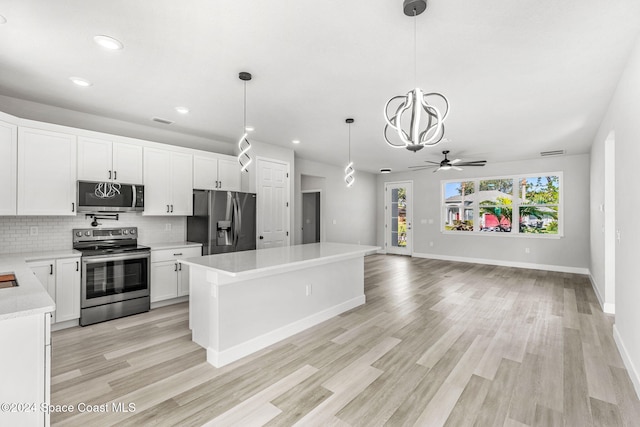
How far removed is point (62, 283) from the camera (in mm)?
3406

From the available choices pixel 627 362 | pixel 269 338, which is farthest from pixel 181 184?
pixel 627 362

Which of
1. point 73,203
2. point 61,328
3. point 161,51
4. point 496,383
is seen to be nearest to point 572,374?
point 496,383

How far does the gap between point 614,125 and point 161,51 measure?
4582 mm

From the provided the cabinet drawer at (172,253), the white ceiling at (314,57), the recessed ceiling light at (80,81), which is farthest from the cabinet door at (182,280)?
the recessed ceiling light at (80,81)

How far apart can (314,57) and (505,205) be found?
690 cm

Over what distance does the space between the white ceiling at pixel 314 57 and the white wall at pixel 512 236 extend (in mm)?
2949

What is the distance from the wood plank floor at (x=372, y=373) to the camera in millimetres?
1994

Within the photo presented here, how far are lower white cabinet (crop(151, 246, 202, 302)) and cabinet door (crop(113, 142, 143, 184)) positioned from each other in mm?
1026

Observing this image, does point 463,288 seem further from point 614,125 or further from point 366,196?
point 366,196

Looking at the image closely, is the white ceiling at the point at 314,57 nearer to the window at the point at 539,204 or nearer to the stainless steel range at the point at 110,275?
the stainless steel range at the point at 110,275

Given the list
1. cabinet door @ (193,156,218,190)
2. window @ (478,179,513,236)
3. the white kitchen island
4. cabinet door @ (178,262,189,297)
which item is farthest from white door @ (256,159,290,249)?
window @ (478,179,513,236)

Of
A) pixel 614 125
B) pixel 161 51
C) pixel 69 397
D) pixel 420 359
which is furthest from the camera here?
pixel 614 125

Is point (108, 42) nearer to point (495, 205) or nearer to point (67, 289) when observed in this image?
point (67, 289)

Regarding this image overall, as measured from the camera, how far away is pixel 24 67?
2.80m
